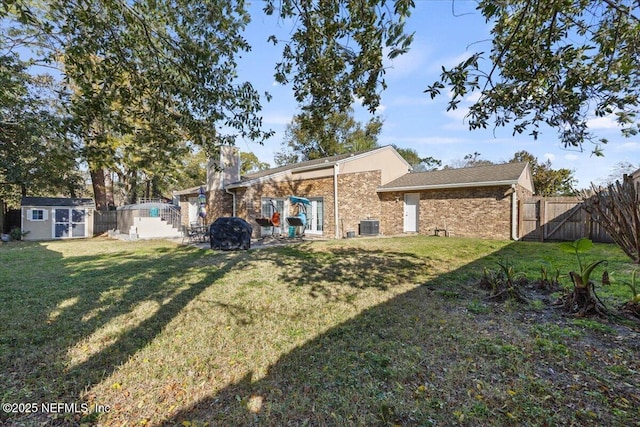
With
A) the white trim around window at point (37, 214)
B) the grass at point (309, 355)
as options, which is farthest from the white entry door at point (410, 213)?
the white trim around window at point (37, 214)

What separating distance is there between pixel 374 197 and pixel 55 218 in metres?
19.7

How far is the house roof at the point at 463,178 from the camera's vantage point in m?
13.2

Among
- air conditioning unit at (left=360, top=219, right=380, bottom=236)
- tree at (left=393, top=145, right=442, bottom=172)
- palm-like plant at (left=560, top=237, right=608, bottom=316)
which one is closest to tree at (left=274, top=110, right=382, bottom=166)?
tree at (left=393, top=145, right=442, bottom=172)

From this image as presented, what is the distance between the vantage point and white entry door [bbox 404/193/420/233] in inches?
648

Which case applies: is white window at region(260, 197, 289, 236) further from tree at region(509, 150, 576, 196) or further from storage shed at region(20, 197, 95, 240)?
tree at region(509, 150, 576, 196)

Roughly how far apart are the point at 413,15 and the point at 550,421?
13.8 ft

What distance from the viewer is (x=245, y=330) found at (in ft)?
12.9

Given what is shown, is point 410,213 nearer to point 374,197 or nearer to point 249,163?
point 374,197

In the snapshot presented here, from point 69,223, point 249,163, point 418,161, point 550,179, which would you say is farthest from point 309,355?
point 418,161

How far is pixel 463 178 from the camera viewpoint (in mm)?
14781

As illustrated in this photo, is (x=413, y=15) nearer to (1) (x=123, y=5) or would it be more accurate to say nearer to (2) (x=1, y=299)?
(1) (x=123, y=5)

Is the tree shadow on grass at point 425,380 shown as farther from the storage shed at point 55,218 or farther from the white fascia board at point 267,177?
the storage shed at point 55,218

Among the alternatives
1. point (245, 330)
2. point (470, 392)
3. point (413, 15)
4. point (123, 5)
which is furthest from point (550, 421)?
point (123, 5)

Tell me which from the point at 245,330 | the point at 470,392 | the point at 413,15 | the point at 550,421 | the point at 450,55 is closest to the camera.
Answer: the point at 550,421
